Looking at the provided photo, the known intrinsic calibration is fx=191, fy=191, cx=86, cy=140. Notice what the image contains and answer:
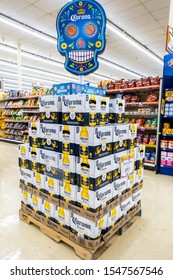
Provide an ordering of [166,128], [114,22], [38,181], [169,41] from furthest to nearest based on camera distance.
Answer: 1. [114,22]
2. [166,128]
3. [169,41]
4. [38,181]

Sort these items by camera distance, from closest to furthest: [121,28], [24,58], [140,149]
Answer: [140,149] < [121,28] < [24,58]

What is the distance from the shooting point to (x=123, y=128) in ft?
7.00

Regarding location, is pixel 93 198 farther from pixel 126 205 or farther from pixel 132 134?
pixel 132 134

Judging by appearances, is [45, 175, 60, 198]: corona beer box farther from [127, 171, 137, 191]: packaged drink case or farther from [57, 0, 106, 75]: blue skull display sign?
[57, 0, 106, 75]: blue skull display sign

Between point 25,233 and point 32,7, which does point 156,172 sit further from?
point 32,7

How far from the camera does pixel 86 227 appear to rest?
182 cm

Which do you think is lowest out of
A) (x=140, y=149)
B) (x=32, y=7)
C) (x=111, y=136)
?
(x=140, y=149)

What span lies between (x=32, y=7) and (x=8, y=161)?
468 cm

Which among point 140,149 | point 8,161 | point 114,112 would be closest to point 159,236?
point 140,149

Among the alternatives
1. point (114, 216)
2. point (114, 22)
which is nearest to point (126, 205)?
point (114, 216)

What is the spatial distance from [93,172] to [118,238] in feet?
3.11

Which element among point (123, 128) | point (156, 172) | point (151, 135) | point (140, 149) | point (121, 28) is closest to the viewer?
point (123, 128)

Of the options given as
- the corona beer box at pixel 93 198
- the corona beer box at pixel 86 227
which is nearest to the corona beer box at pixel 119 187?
the corona beer box at pixel 93 198

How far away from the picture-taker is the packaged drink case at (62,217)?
1.98 m
